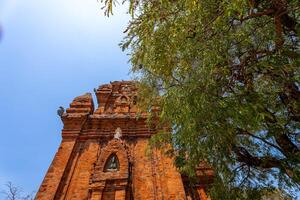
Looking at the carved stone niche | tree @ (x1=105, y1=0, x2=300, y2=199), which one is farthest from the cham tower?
tree @ (x1=105, y1=0, x2=300, y2=199)

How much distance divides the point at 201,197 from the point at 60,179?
155 inches

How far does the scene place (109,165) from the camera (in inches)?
316

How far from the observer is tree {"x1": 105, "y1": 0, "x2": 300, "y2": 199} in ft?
16.2

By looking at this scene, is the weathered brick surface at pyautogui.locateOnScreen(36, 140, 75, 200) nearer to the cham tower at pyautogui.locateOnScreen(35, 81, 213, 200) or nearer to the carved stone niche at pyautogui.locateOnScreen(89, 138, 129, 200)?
the cham tower at pyautogui.locateOnScreen(35, 81, 213, 200)

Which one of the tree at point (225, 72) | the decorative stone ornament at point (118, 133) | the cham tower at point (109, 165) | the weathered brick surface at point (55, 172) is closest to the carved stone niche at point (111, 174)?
the cham tower at point (109, 165)

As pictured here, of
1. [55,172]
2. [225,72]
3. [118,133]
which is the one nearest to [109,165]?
[118,133]

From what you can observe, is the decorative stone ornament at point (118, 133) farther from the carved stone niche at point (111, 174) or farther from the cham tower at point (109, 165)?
the carved stone niche at point (111, 174)

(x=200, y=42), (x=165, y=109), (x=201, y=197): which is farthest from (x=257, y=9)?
(x=201, y=197)

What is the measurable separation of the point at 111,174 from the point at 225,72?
431 centimetres

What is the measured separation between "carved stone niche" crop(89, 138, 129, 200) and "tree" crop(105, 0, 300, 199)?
225 centimetres

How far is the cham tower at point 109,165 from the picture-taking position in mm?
7320

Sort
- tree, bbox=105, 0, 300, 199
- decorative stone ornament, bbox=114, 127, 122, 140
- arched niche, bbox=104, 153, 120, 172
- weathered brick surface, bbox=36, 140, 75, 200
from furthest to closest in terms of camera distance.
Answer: decorative stone ornament, bbox=114, 127, 122, 140 → arched niche, bbox=104, 153, 120, 172 → weathered brick surface, bbox=36, 140, 75, 200 → tree, bbox=105, 0, 300, 199

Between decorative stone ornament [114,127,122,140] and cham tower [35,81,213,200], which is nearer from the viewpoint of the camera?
cham tower [35,81,213,200]

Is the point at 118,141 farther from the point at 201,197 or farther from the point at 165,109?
the point at 165,109
